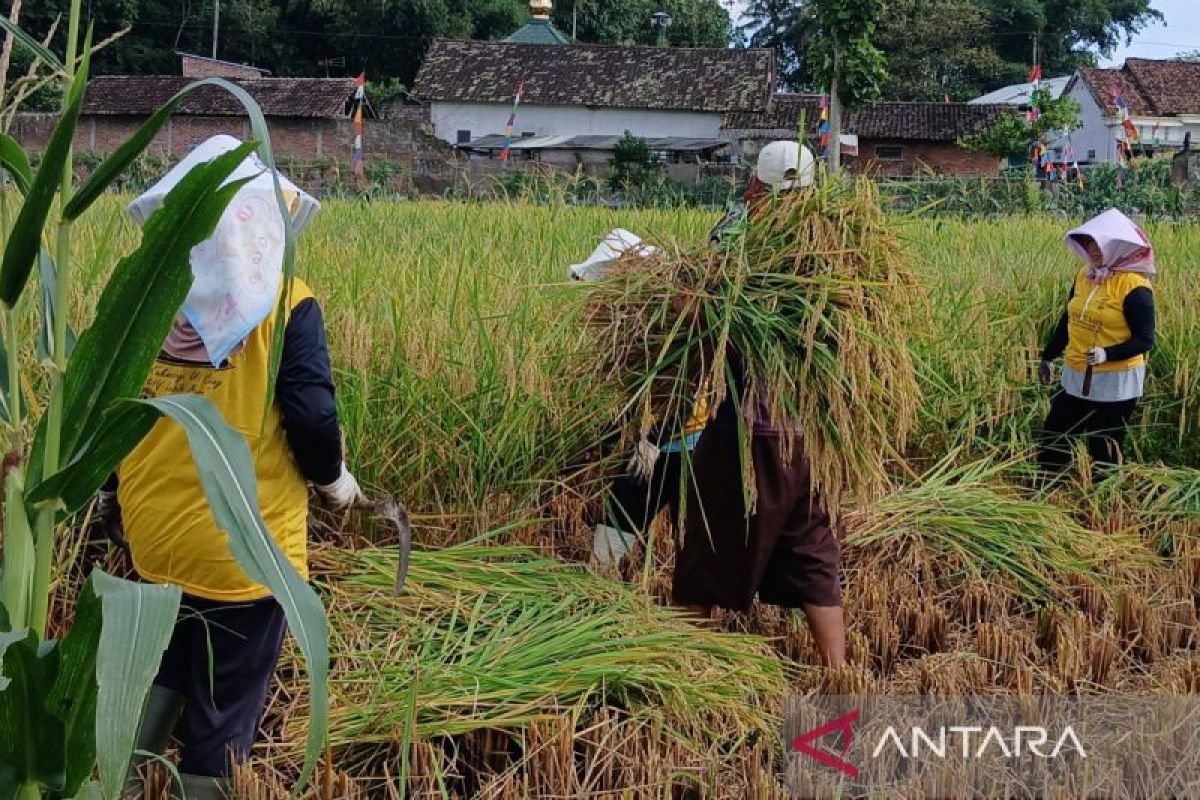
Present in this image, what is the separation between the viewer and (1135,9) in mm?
53750

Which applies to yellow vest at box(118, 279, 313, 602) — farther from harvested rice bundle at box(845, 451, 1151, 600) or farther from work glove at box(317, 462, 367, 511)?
harvested rice bundle at box(845, 451, 1151, 600)

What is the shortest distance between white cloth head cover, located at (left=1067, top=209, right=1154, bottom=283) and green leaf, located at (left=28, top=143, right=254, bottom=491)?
4014mm

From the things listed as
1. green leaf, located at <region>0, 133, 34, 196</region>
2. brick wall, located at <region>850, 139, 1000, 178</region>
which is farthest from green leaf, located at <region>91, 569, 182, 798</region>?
brick wall, located at <region>850, 139, 1000, 178</region>

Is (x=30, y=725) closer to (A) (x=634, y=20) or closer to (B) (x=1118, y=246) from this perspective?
(B) (x=1118, y=246)

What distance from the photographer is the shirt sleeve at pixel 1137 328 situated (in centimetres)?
453

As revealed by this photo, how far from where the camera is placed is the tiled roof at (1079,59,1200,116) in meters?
36.8

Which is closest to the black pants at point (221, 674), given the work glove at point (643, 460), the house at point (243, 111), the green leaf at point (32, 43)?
the green leaf at point (32, 43)

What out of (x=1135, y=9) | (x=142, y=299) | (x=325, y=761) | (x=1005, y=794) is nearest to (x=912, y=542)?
(x=1005, y=794)

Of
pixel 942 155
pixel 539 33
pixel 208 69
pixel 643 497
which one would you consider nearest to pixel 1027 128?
pixel 942 155

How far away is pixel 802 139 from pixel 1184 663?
4.92ft

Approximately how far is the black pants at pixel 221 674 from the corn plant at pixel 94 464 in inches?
19.9

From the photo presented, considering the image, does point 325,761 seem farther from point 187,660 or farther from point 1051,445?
point 1051,445

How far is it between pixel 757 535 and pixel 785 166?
0.85m

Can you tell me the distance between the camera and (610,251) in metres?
3.19
